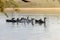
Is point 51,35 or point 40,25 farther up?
point 40,25

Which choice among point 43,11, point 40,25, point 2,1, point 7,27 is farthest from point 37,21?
point 2,1

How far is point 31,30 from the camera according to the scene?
1.51 m

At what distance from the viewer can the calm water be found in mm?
1457

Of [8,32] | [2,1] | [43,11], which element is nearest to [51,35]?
[43,11]

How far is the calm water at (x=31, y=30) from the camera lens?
1.46 meters

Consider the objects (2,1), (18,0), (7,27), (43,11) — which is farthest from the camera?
(7,27)

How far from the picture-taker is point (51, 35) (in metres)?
1.47

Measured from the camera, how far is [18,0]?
130 cm

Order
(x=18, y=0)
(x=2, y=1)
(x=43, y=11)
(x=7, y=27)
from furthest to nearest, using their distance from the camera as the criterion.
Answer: (x=7, y=27) < (x=43, y=11) < (x=18, y=0) < (x=2, y=1)

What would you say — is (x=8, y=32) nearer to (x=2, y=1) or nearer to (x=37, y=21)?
(x=37, y=21)

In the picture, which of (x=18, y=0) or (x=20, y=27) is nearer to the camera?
(x=18, y=0)

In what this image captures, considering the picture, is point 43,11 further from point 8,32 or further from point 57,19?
point 8,32

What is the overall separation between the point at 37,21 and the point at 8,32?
1.12ft

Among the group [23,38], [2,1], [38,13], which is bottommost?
[23,38]
